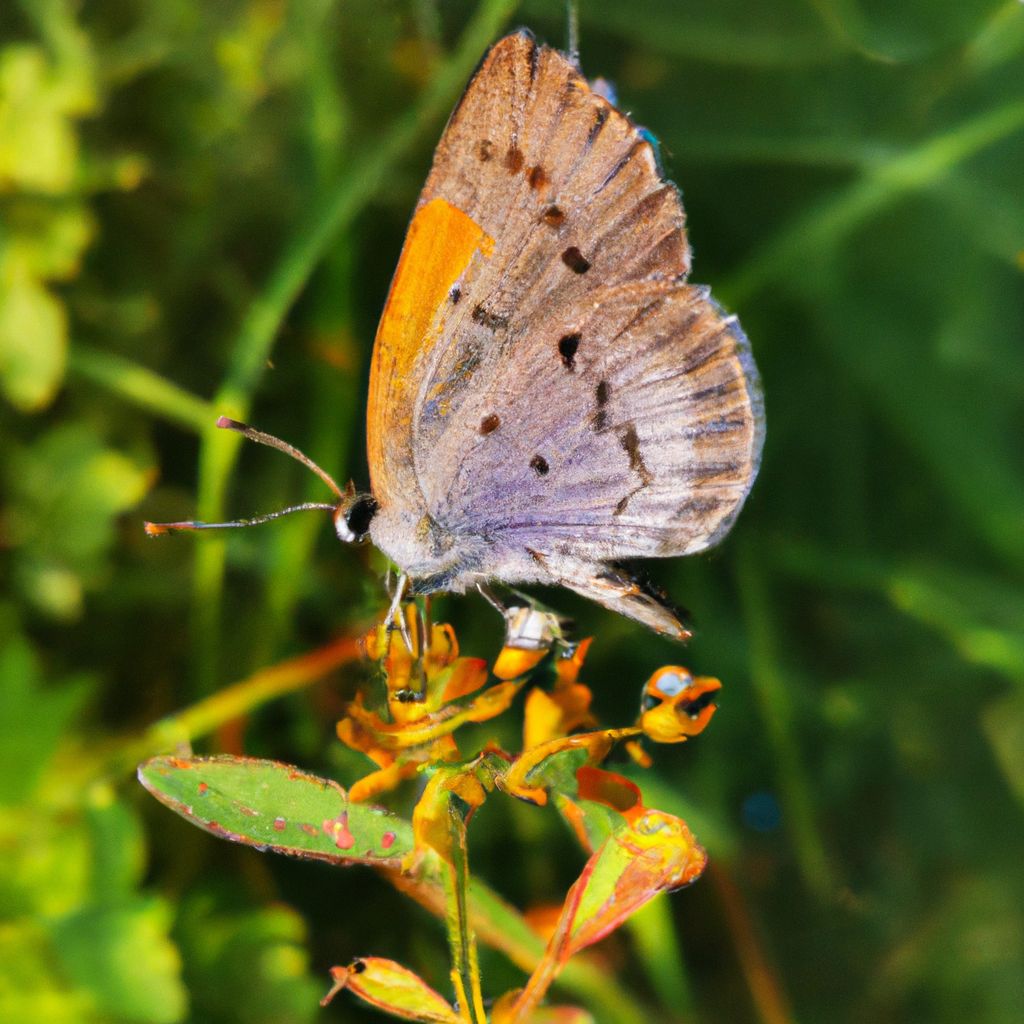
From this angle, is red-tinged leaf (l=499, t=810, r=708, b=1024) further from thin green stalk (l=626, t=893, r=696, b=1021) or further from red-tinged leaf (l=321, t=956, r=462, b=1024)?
thin green stalk (l=626, t=893, r=696, b=1021)

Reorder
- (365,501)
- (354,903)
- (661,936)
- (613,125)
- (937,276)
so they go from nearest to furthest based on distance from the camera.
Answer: (613,125)
(365,501)
(354,903)
(661,936)
(937,276)

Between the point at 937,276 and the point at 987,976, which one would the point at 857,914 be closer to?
the point at 987,976

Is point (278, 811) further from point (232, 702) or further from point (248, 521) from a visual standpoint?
point (232, 702)

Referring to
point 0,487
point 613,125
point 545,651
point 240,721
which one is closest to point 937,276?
point 613,125

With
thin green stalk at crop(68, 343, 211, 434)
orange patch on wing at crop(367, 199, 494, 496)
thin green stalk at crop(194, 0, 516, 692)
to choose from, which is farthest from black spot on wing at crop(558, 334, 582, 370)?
thin green stalk at crop(68, 343, 211, 434)

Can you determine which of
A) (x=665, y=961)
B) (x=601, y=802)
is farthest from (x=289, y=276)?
(x=665, y=961)

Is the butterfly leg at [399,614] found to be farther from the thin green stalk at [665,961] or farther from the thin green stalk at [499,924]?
the thin green stalk at [665,961]
